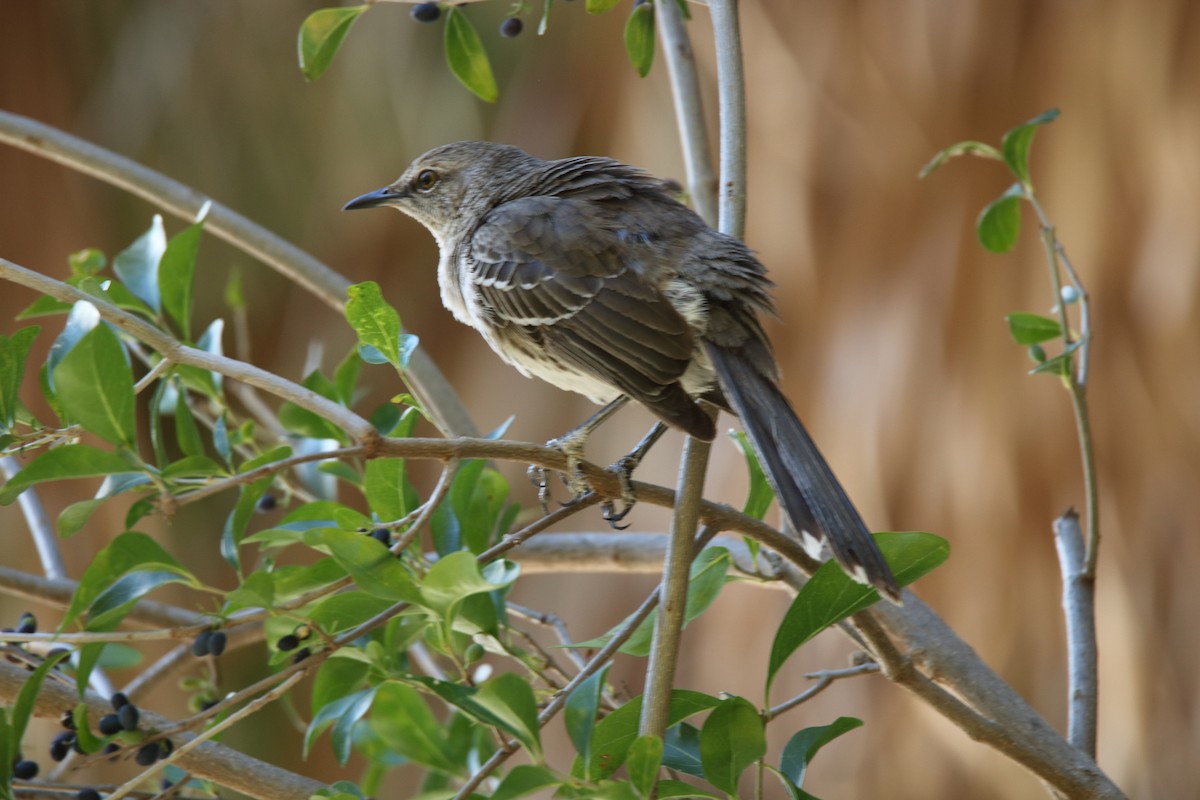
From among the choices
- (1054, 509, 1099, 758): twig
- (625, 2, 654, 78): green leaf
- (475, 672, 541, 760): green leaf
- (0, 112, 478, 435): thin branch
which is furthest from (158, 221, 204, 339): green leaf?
(1054, 509, 1099, 758): twig

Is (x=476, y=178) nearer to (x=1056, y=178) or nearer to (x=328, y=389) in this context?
(x=328, y=389)

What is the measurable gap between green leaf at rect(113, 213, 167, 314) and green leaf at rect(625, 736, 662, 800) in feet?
4.92

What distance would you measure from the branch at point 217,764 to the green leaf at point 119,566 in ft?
0.71

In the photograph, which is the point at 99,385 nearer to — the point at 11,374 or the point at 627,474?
the point at 11,374

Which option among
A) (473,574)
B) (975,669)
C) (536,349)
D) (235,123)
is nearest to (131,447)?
(473,574)

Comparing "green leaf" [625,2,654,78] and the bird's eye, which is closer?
"green leaf" [625,2,654,78]

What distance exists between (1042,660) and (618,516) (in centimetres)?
233

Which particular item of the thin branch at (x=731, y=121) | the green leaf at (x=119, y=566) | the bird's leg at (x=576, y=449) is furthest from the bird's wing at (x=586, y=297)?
the green leaf at (x=119, y=566)

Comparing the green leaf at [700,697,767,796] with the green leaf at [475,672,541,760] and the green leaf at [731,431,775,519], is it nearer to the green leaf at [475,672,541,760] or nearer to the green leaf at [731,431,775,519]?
the green leaf at [475,672,541,760]

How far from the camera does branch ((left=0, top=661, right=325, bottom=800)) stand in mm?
1905

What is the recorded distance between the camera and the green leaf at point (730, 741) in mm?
1530

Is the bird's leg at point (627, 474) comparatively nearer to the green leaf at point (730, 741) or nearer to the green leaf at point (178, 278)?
the green leaf at point (730, 741)

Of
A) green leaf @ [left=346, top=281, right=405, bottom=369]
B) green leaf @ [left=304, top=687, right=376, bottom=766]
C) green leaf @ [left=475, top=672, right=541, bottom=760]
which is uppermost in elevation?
green leaf @ [left=346, top=281, right=405, bottom=369]

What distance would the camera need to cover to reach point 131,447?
1645mm
